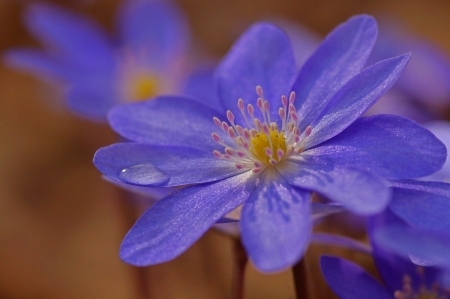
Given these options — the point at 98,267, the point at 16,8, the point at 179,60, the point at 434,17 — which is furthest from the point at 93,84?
the point at 434,17

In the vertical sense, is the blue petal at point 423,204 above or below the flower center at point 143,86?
below

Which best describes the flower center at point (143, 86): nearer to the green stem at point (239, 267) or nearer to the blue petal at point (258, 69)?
the blue petal at point (258, 69)

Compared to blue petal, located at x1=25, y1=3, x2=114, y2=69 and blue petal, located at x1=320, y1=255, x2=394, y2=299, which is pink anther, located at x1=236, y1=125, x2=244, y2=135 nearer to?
blue petal, located at x1=320, y1=255, x2=394, y2=299

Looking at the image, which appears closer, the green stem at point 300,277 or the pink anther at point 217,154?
the green stem at point 300,277

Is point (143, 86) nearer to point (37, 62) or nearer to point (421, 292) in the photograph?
point (37, 62)

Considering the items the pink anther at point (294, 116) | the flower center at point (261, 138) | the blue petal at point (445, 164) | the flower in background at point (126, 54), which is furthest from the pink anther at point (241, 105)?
the flower in background at point (126, 54)

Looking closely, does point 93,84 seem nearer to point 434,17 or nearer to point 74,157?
point 74,157
